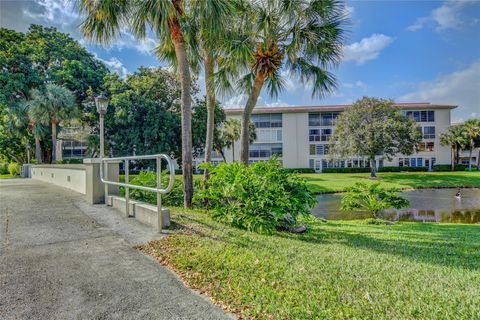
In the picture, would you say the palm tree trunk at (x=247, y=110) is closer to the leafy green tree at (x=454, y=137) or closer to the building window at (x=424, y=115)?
the building window at (x=424, y=115)

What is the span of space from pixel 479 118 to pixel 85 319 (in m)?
55.0

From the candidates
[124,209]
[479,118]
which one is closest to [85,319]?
[124,209]

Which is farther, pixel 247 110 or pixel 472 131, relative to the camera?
pixel 472 131

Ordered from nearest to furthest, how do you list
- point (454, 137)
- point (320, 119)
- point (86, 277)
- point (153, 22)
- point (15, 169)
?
point (86, 277) < point (153, 22) < point (15, 169) < point (454, 137) < point (320, 119)

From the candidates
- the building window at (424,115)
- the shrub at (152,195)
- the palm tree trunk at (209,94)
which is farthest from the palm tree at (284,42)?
the building window at (424,115)

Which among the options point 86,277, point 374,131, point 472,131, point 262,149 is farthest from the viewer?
point 262,149

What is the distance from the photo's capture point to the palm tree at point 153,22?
718 cm

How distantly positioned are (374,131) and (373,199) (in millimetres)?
20511

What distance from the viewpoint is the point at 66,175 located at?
13336mm

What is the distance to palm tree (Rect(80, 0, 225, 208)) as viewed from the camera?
718 centimetres

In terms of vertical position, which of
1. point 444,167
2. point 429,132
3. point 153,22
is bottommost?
point 444,167

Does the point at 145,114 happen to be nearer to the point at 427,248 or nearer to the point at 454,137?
the point at 427,248

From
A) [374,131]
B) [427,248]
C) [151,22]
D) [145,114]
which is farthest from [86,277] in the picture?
[374,131]

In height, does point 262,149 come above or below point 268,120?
below
